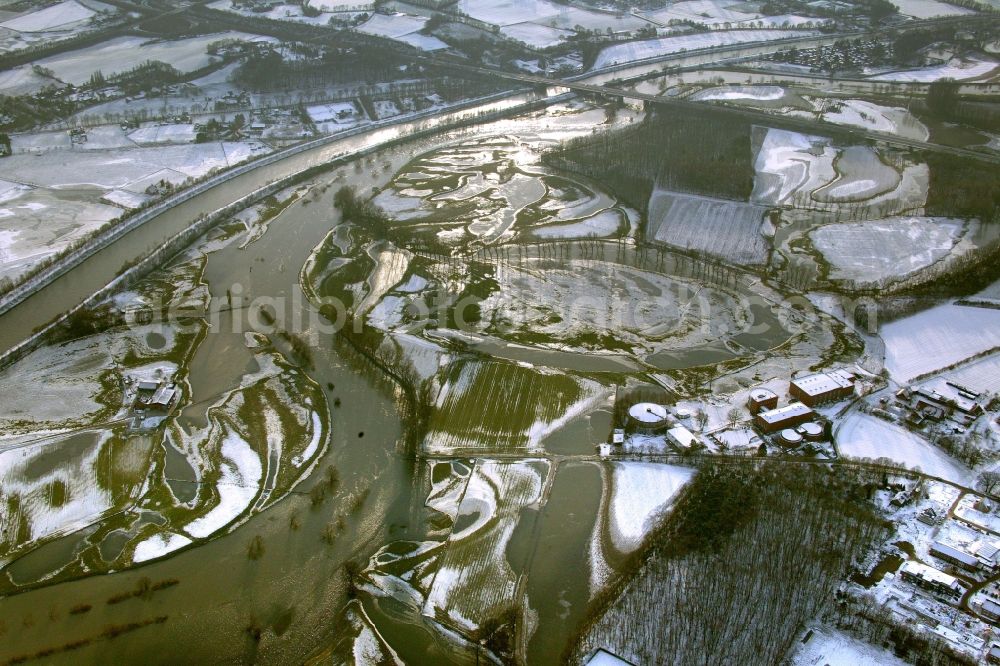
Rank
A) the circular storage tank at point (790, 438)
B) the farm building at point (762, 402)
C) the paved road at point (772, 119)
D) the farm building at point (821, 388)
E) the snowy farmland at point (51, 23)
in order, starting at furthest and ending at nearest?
the snowy farmland at point (51, 23), the paved road at point (772, 119), the farm building at point (821, 388), the farm building at point (762, 402), the circular storage tank at point (790, 438)

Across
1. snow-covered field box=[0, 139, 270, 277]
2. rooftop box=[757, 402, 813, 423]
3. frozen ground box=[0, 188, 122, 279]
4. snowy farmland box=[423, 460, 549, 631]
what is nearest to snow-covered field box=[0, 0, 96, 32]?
snow-covered field box=[0, 139, 270, 277]

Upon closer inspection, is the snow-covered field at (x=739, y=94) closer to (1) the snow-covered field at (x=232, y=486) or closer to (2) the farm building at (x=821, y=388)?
(2) the farm building at (x=821, y=388)

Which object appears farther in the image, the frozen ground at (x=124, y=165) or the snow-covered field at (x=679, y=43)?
the snow-covered field at (x=679, y=43)

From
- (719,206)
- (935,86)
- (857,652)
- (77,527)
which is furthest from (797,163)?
(77,527)

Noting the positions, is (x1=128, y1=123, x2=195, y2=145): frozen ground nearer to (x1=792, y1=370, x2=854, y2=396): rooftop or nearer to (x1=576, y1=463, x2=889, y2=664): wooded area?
(x1=792, y1=370, x2=854, y2=396): rooftop

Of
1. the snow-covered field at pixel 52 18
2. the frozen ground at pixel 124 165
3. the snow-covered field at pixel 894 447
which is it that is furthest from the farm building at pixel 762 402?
the snow-covered field at pixel 52 18

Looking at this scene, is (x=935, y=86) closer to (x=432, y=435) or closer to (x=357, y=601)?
(x=432, y=435)

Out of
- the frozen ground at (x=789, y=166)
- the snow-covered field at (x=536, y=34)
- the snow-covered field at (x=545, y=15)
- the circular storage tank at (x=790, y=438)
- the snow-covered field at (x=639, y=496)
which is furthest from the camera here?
the snow-covered field at (x=545, y=15)

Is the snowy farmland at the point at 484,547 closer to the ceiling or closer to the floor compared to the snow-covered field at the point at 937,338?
closer to the floor
